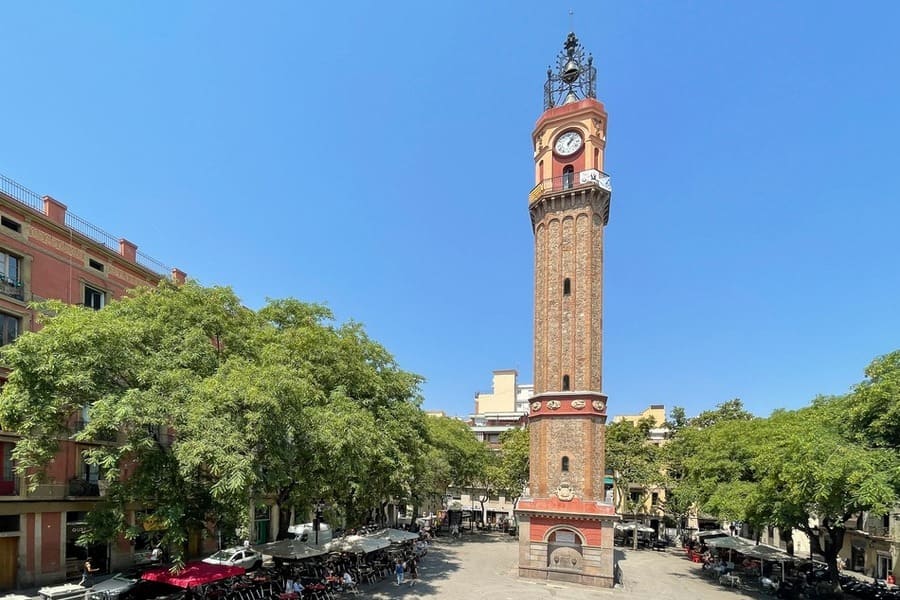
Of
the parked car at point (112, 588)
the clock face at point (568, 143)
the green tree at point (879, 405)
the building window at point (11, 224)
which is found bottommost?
the parked car at point (112, 588)

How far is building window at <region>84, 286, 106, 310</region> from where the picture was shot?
2547 cm

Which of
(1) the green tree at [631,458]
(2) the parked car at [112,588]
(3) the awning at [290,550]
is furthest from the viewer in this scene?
(1) the green tree at [631,458]

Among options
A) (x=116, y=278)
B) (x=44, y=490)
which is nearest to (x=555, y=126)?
(x=116, y=278)

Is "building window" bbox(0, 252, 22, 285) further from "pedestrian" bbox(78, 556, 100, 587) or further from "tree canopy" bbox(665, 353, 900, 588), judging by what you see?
"tree canopy" bbox(665, 353, 900, 588)

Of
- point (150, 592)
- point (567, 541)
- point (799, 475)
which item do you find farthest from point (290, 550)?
point (799, 475)

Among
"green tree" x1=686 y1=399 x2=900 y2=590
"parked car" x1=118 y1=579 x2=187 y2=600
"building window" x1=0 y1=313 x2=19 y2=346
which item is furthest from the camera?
"building window" x1=0 y1=313 x2=19 y2=346

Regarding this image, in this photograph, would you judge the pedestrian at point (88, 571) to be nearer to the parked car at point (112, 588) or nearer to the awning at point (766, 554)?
the parked car at point (112, 588)

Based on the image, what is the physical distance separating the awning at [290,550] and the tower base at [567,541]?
10.5 metres

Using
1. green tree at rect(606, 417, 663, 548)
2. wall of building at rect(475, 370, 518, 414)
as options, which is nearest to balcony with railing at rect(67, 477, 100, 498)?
green tree at rect(606, 417, 663, 548)

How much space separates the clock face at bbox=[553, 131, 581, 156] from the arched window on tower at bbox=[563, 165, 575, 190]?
82cm

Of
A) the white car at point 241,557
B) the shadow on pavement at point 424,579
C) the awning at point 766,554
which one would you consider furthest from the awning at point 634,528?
the white car at point 241,557

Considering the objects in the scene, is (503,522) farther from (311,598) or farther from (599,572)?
(311,598)

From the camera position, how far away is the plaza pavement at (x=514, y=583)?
23.6 m

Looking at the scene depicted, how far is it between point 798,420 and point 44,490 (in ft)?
117
